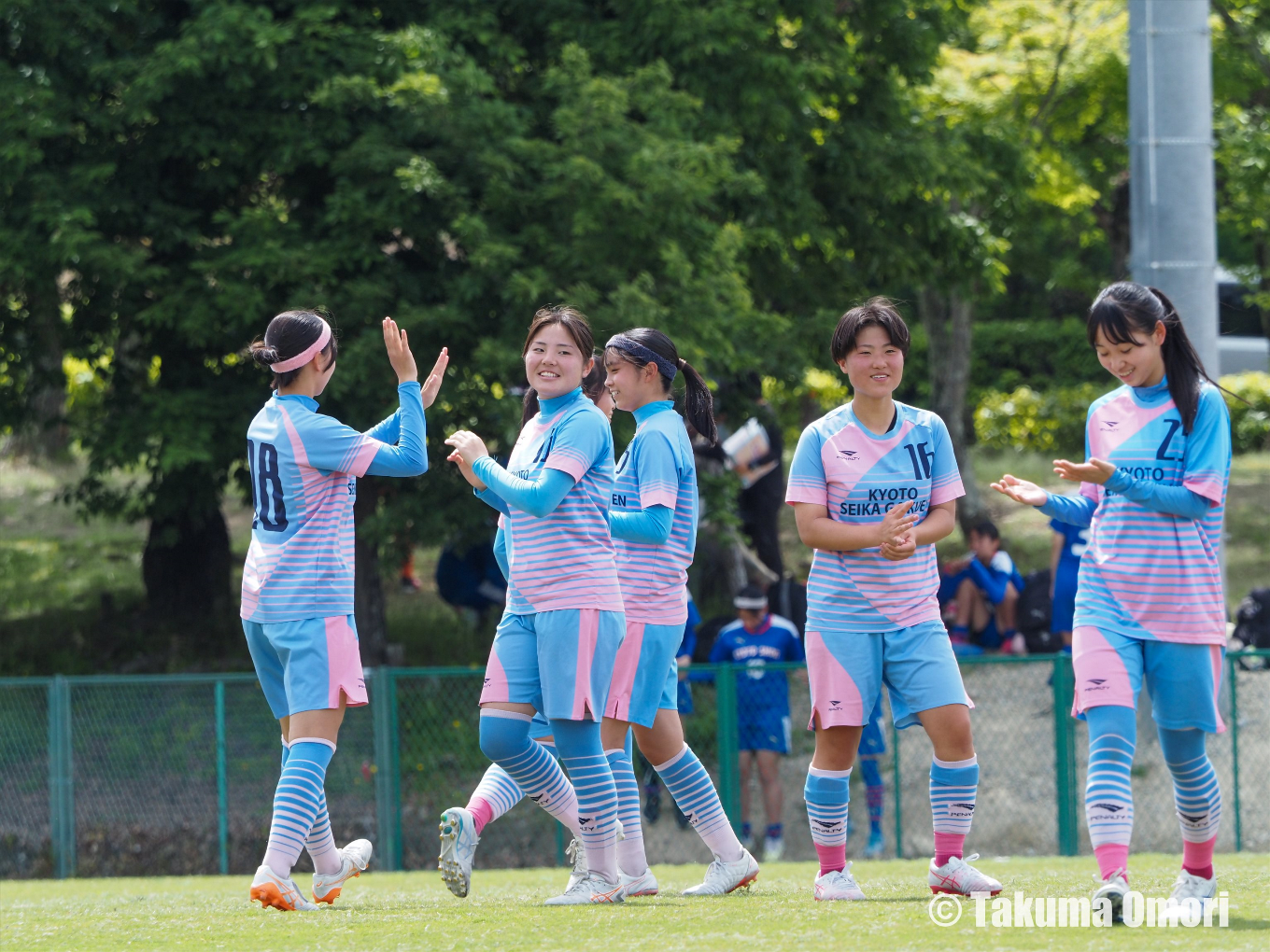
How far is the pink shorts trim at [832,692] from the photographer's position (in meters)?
5.35

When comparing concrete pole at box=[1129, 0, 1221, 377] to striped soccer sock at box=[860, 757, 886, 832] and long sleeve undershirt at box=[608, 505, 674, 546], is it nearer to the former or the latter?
striped soccer sock at box=[860, 757, 886, 832]

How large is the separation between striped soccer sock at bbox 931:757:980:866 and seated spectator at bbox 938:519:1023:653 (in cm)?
896

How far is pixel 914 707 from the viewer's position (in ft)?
17.6

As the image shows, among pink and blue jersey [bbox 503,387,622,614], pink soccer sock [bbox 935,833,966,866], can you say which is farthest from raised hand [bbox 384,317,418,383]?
pink soccer sock [bbox 935,833,966,866]

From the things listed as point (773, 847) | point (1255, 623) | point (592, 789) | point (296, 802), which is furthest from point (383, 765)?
point (1255, 623)

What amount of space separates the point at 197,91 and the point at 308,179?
1251mm

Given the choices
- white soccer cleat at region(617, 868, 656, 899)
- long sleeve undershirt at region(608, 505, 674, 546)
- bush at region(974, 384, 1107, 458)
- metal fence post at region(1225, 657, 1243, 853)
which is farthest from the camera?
bush at region(974, 384, 1107, 458)

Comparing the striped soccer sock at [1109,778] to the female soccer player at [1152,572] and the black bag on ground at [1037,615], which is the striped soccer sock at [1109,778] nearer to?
the female soccer player at [1152,572]

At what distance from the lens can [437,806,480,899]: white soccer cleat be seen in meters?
5.34

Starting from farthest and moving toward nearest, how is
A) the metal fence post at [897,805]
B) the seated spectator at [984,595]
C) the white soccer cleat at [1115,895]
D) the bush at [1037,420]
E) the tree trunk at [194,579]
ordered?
the bush at [1037,420] < the tree trunk at [194,579] < the seated spectator at [984,595] < the metal fence post at [897,805] < the white soccer cleat at [1115,895]

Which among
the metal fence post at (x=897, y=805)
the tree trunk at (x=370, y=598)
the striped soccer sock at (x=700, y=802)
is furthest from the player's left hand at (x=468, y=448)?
the tree trunk at (x=370, y=598)

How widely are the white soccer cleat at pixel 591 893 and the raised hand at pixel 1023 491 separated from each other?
1.84 m

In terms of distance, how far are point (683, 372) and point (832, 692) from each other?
1466mm

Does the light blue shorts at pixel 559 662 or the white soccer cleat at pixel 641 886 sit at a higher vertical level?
the light blue shorts at pixel 559 662
